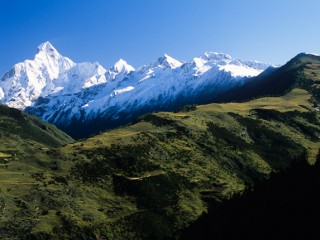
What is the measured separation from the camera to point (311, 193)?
391ft

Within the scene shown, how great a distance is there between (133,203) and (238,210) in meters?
60.6

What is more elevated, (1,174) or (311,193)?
(1,174)

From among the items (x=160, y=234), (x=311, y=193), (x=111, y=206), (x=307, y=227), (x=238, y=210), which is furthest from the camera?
(x=111, y=206)

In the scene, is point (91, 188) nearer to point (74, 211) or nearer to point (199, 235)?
point (74, 211)

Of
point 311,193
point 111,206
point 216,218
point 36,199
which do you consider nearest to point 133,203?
point 111,206

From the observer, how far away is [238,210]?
14688cm

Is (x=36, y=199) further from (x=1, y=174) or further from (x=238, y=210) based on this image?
(x=238, y=210)

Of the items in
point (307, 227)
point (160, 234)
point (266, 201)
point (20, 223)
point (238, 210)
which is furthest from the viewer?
point (160, 234)

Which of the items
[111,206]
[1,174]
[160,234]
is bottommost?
[160,234]

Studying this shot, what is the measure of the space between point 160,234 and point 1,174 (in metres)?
74.6

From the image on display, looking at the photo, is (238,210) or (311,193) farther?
(238,210)

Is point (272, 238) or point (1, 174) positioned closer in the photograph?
point (272, 238)

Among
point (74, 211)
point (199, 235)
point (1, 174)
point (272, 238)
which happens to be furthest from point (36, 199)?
point (272, 238)

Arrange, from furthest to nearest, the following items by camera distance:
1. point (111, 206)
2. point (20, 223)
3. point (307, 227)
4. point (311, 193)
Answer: point (111, 206) < point (20, 223) < point (311, 193) < point (307, 227)
